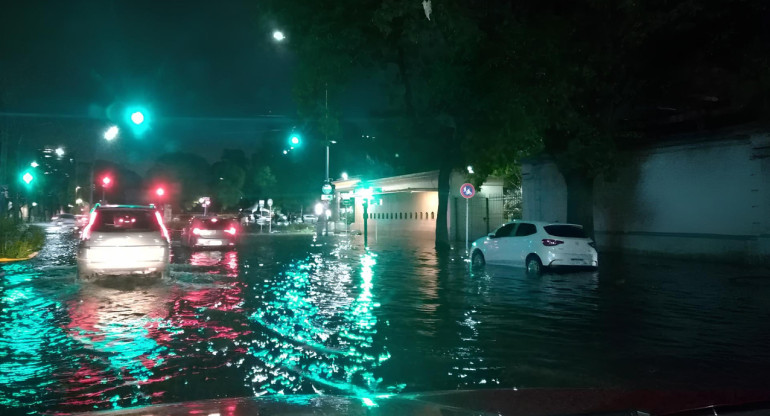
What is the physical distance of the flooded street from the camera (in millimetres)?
7129

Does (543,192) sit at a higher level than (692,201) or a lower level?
higher

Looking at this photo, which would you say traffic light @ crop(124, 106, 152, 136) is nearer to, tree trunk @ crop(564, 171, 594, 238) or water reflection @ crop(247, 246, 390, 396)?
water reflection @ crop(247, 246, 390, 396)

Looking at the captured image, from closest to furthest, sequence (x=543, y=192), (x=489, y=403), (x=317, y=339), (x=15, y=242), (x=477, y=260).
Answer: (x=489, y=403) < (x=317, y=339) < (x=477, y=260) < (x=15, y=242) < (x=543, y=192)

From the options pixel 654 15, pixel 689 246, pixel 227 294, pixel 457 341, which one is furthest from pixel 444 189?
pixel 457 341

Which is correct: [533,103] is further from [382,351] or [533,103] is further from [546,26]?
[382,351]

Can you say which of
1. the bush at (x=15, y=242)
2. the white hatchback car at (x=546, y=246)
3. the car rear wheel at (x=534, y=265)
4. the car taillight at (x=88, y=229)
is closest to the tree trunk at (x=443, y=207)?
the white hatchback car at (x=546, y=246)

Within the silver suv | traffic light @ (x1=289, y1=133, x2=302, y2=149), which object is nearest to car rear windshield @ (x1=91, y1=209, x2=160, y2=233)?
the silver suv

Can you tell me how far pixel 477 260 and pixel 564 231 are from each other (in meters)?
3.61

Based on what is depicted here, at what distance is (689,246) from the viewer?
73.2 feet

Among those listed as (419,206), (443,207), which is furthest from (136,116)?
(419,206)

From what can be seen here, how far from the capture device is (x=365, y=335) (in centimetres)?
980

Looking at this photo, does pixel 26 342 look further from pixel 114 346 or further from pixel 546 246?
pixel 546 246

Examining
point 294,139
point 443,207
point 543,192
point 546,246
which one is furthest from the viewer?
point 443,207

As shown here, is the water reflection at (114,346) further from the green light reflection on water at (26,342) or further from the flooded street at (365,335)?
the green light reflection on water at (26,342)
